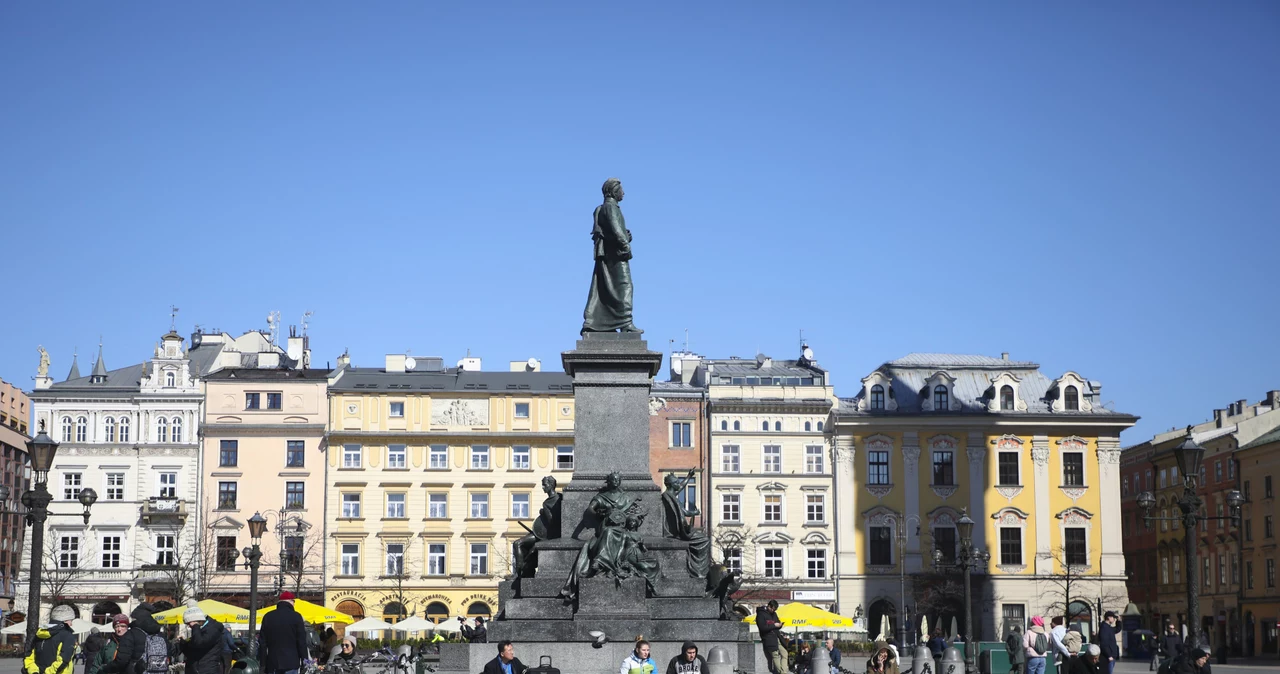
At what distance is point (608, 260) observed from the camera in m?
26.8

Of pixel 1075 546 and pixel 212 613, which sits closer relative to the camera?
pixel 212 613

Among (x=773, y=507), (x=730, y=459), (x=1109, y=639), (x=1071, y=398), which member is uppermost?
(x=1071, y=398)

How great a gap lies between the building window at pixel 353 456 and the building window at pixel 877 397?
23385 millimetres

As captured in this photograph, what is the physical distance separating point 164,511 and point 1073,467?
4068cm

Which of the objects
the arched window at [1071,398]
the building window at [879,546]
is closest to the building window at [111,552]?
the building window at [879,546]

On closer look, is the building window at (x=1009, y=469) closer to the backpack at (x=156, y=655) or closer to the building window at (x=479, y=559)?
the building window at (x=479, y=559)

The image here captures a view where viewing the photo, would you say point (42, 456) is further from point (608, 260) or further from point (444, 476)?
point (444, 476)

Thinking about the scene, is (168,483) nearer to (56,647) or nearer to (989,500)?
(989,500)

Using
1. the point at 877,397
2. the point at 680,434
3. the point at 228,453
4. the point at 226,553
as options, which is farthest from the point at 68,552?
the point at 877,397

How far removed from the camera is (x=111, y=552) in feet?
240

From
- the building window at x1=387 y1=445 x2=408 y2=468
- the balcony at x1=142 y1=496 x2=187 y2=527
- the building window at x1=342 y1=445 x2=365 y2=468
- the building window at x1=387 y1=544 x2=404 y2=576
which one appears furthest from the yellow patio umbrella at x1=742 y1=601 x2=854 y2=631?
the balcony at x1=142 y1=496 x2=187 y2=527

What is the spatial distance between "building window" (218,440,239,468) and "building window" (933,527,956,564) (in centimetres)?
3134

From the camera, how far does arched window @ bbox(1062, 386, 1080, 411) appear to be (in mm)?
76312

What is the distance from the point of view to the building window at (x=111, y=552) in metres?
73.0
